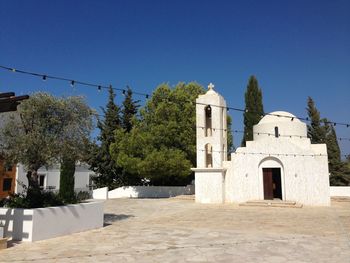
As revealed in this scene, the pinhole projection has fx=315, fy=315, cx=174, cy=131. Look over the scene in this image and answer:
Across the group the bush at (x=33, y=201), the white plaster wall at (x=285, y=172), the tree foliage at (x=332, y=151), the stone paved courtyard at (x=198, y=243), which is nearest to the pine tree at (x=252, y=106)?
the tree foliage at (x=332, y=151)

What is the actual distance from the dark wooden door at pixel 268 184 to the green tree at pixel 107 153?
A: 44.4ft

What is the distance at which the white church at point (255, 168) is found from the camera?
21.1 m

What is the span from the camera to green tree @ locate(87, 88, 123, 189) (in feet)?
94.5

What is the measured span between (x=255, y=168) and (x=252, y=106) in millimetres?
13775

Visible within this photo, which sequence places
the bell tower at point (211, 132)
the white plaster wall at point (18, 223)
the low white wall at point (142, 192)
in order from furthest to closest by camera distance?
the low white wall at point (142, 192)
the bell tower at point (211, 132)
the white plaster wall at point (18, 223)

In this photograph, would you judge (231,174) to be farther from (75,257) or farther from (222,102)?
(75,257)

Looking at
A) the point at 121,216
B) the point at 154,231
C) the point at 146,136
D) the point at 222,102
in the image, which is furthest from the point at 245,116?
the point at 154,231

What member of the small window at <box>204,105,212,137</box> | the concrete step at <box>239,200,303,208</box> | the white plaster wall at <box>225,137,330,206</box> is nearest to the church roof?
the white plaster wall at <box>225,137,330,206</box>

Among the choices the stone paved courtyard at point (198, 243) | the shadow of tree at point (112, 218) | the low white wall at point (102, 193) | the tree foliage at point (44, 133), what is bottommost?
the stone paved courtyard at point (198, 243)

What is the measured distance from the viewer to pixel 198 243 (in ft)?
30.4

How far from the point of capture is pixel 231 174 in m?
23.1

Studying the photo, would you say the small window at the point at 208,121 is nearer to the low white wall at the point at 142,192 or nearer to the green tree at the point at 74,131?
the low white wall at the point at 142,192

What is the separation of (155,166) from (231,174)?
5771mm

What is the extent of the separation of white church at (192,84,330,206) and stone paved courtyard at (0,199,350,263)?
7589 mm
